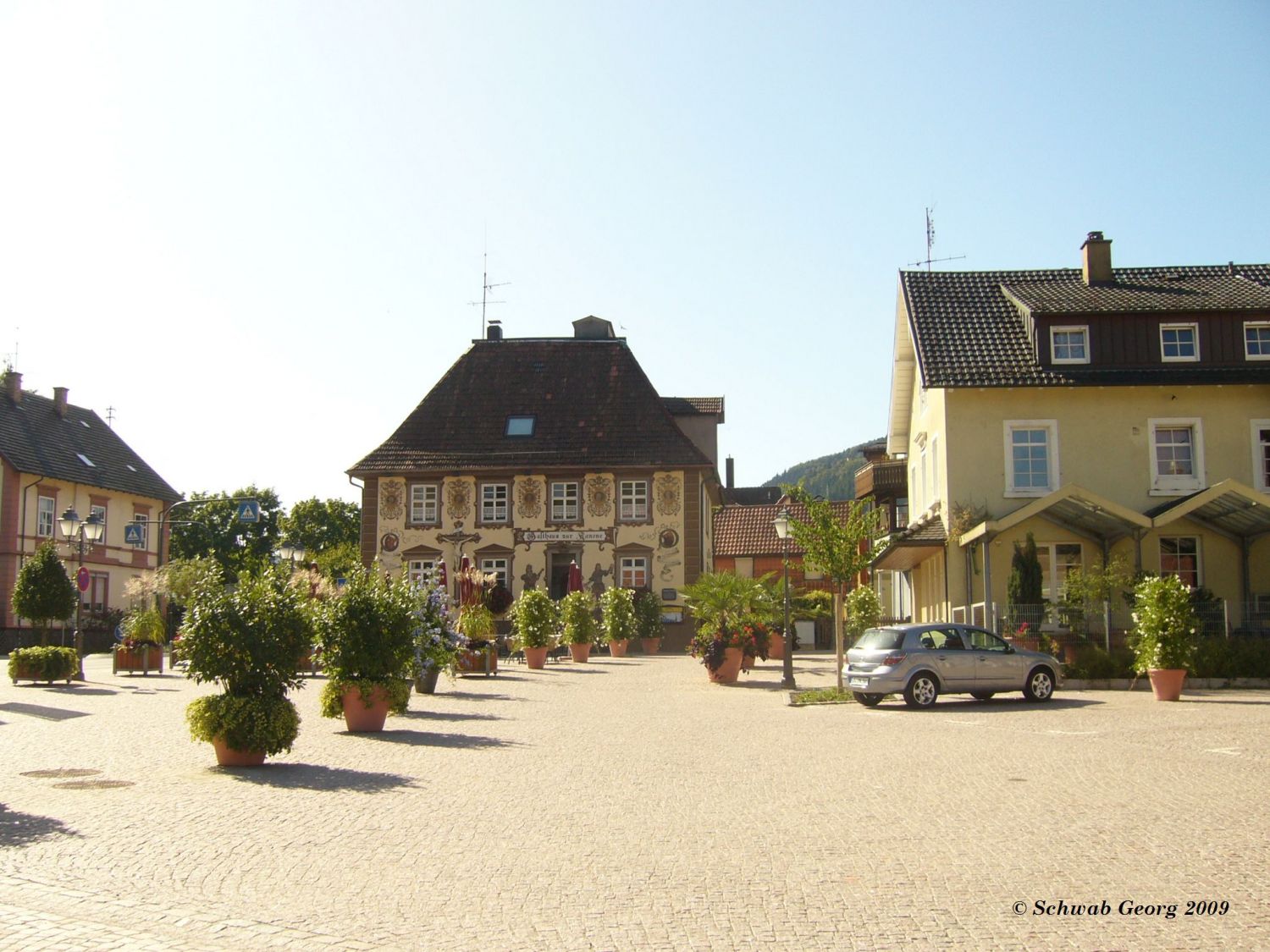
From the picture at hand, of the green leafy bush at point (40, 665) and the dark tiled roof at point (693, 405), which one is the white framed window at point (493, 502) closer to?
the dark tiled roof at point (693, 405)

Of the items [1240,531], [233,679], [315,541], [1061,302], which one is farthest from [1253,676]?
[315,541]

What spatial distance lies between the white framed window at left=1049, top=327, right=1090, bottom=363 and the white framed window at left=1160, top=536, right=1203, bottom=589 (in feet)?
15.7

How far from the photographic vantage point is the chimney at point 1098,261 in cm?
3422

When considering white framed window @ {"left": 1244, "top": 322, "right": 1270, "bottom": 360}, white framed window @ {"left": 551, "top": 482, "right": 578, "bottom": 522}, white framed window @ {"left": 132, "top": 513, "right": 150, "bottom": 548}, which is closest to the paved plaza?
white framed window @ {"left": 1244, "top": 322, "right": 1270, "bottom": 360}

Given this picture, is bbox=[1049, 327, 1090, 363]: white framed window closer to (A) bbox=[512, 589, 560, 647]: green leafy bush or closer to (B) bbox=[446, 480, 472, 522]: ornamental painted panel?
(A) bbox=[512, 589, 560, 647]: green leafy bush

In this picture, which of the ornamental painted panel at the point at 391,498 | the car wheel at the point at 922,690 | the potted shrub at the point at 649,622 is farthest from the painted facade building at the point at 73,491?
the car wheel at the point at 922,690

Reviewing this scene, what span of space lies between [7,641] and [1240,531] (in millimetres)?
41146

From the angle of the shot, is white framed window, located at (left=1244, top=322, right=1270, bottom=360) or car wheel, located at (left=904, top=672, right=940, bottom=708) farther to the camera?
white framed window, located at (left=1244, top=322, right=1270, bottom=360)

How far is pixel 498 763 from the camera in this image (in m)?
13.7

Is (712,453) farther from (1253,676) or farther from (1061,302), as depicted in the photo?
(1253,676)

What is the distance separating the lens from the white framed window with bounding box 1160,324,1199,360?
3106cm

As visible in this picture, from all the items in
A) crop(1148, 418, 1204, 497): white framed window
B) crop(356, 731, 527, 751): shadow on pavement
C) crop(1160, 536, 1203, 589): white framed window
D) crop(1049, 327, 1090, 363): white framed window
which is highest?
crop(1049, 327, 1090, 363): white framed window

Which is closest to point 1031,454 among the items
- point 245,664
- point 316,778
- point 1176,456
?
point 1176,456

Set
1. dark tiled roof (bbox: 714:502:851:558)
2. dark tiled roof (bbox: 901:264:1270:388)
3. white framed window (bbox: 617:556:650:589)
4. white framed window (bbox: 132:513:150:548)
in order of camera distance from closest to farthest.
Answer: dark tiled roof (bbox: 901:264:1270:388) < white framed window (bbox: 617:556:650:589) < white framed window (bbox: 132:513:150:548) < dark tiled roof (bbox: 714:502:851:558)
